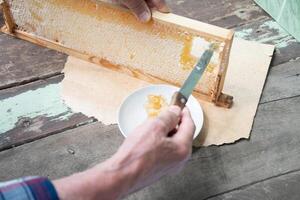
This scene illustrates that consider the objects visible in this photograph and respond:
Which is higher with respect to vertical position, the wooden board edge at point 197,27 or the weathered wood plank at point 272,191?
the wooden board edge at point 197,27

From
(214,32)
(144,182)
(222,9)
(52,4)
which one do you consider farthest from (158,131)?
(222,9)

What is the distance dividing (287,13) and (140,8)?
0.52m

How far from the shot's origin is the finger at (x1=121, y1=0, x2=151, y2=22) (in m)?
0.84

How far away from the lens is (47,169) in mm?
821

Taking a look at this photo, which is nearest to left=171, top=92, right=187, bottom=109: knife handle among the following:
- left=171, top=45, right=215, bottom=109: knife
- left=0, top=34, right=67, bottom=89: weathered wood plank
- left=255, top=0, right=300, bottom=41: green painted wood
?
left=171, top=45, right=215, bottom=109: knife

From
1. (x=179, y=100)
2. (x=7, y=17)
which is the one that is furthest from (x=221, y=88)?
(x=7, y=17)

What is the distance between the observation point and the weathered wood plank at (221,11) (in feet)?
3.86

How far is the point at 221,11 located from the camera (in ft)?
3.95

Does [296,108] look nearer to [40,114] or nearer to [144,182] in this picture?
[144,182]

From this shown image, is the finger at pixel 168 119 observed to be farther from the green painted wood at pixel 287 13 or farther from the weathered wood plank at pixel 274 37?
the green painted wood at pixel 287 13

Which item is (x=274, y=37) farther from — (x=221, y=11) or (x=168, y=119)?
(x=168, y=119)

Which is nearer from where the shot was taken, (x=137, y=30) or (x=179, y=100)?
(x=179, y=100)

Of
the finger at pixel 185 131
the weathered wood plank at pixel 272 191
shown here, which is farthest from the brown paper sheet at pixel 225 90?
the finger at pixel 185 131

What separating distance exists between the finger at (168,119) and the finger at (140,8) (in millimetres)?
295
